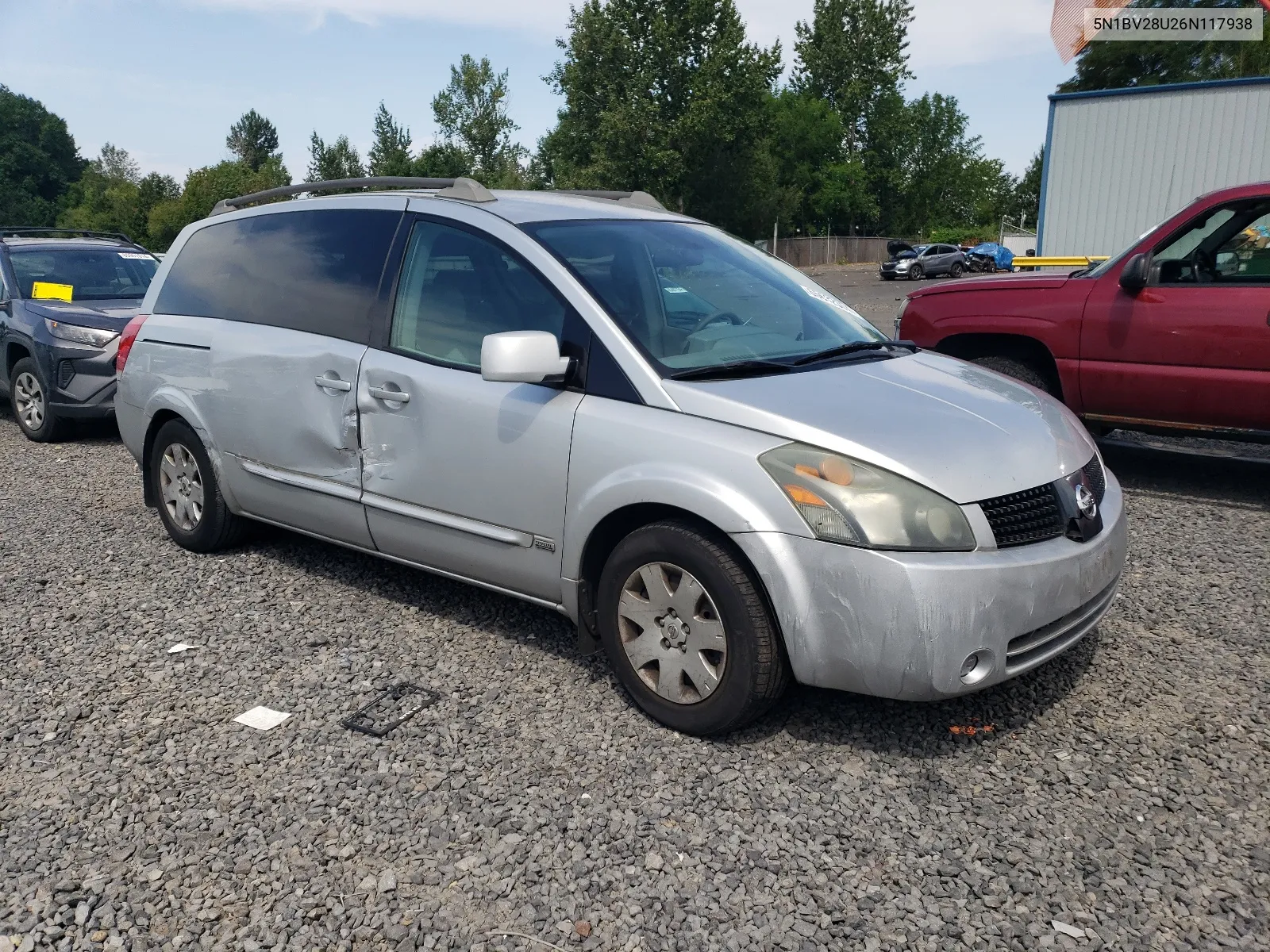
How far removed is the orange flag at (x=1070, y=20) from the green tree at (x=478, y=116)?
172ft

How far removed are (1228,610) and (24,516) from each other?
6.59 metres

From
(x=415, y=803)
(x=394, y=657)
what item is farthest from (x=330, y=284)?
(x=415, y=803)

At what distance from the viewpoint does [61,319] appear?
916 cm

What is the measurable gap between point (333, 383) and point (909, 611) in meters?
2.59

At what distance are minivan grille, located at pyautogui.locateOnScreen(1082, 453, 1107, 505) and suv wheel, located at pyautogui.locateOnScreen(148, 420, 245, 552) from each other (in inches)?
154

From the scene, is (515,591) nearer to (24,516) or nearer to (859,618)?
(859,618)

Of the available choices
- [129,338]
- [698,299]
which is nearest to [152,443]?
[129,338]

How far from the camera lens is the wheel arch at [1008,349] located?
7.18m

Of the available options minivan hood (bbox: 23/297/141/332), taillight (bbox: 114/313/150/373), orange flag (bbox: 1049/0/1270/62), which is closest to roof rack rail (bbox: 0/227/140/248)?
minivan hood (bbox: 23/297/141/332)

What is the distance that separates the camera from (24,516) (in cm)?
666

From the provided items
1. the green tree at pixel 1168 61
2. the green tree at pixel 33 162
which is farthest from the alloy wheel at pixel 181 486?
the green tree at pixel 33 162

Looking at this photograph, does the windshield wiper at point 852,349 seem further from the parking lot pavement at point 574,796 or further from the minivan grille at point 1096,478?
the parking lot pavement at point 574,796

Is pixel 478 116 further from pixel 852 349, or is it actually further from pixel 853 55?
pixel 852 349

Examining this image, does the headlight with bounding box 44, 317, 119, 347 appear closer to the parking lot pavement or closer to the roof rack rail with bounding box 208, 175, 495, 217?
the roof rack rail with bounding box 208, 175, 495, 217
